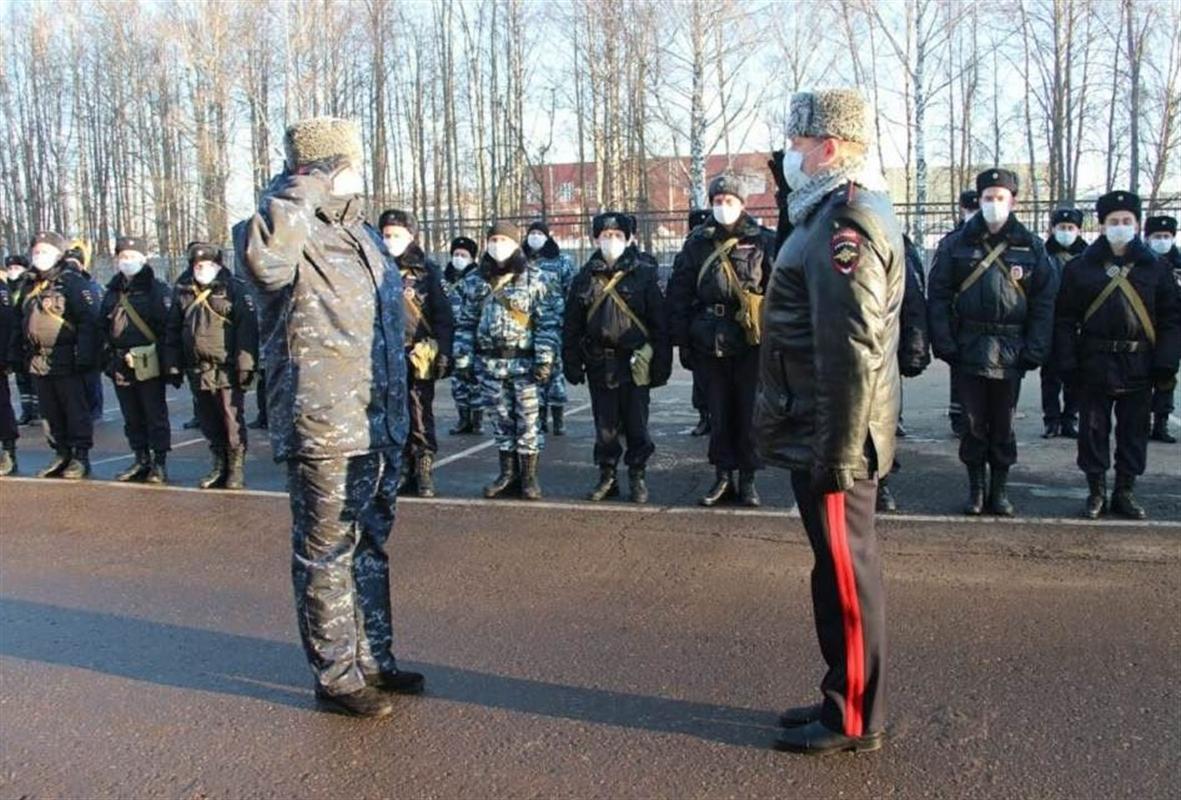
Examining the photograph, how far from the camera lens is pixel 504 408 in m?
7.71

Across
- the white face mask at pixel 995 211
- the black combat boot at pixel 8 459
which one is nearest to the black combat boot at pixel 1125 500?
the white face mask at pixel 995 211

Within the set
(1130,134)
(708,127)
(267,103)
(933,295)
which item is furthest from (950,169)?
(933,295)

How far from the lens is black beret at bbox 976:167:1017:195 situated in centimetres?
662

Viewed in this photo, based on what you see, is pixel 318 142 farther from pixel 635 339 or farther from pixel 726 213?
pixel 635 339

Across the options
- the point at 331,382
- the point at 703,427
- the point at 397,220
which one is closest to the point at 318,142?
the point at 331,382

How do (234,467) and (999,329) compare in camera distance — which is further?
(234,467)

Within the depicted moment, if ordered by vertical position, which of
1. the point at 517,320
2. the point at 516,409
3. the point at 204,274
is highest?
the point at 204,274

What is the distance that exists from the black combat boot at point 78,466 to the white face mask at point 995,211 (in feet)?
25.5

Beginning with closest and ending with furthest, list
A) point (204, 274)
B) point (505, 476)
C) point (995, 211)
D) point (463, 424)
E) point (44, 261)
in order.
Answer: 1. point (995, 211)
2. point (505, 476)
3. point (204, 274)
4. point (44, 261)
5. point (463, 424)

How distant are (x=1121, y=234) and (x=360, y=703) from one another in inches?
220

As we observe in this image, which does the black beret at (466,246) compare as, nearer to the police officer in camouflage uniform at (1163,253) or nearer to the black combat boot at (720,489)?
the black combat boot at (720,489)

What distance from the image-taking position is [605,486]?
7.71 m

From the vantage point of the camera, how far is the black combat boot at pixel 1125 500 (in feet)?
22.0

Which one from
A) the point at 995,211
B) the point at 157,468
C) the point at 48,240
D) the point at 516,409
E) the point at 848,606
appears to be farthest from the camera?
the point at 48,240
